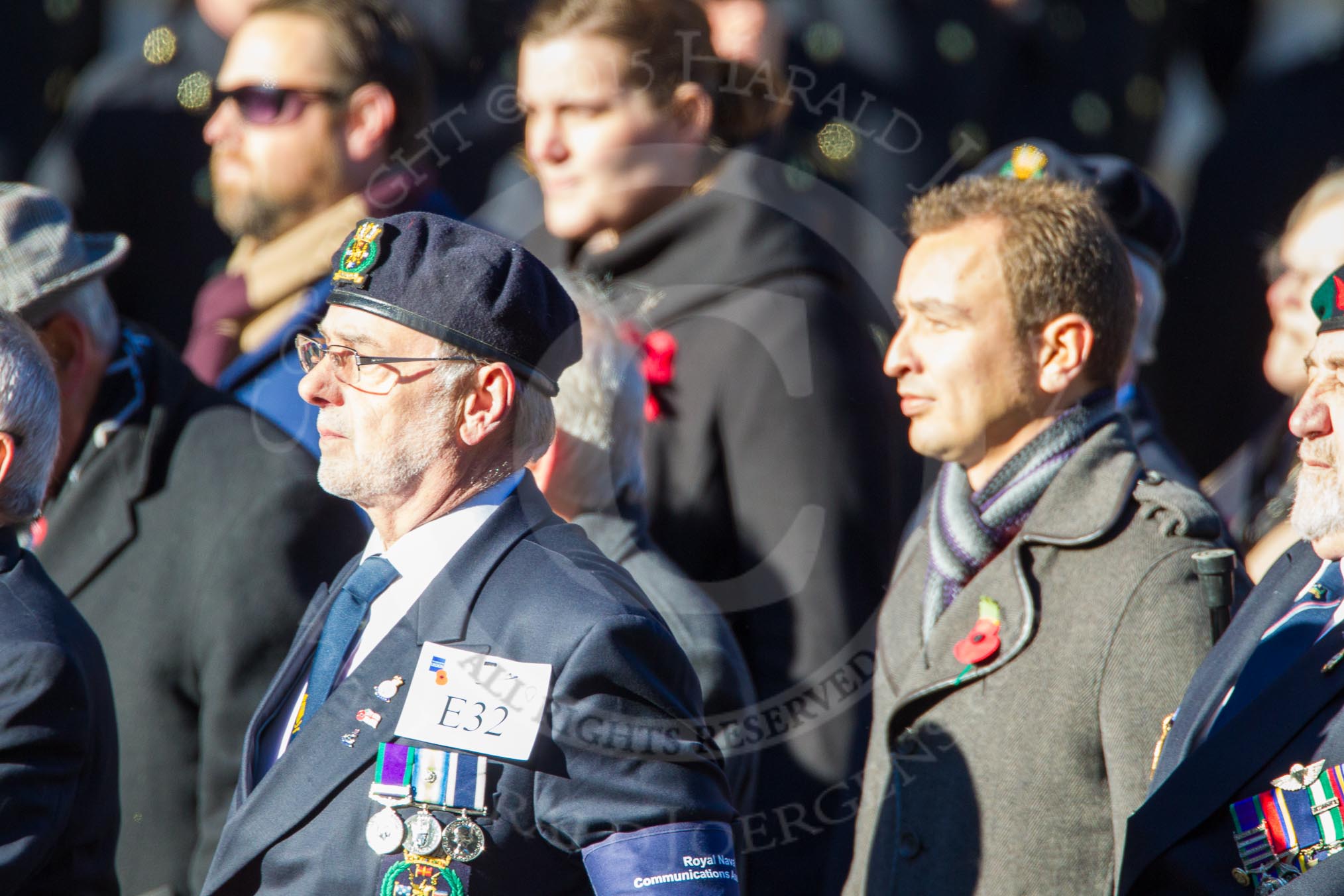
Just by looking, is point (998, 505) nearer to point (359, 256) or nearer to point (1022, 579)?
point (1022, 579)

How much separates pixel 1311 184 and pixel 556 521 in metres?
3.38

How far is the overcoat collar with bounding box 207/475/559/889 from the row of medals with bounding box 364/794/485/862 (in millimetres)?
56

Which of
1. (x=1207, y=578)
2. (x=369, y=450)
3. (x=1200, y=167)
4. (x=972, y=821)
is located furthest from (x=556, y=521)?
(x=1200, y=167)

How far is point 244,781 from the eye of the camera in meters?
2.50

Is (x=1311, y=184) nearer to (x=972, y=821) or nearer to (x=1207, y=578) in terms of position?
(x=1207, y=578)

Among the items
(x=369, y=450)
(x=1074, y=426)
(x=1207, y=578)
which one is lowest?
(x=1207, y=578)

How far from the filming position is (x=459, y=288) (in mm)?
2539

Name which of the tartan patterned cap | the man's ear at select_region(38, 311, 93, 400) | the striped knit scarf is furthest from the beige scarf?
the striped knit scarf

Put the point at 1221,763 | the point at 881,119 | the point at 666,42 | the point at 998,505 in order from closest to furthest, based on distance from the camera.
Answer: the point at 1221,763
the point at 998,505
the point at 666,42
the point at 881,119

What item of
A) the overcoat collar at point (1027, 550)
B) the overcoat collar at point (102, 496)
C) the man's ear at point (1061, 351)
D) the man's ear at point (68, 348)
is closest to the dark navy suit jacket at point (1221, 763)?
the overcoat collar at point (1027, 550)

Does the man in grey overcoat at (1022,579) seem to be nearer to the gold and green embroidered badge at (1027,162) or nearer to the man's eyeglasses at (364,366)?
the gold and green embroidered badge at (1027,162)

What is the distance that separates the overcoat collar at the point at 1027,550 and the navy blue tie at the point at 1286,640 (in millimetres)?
412

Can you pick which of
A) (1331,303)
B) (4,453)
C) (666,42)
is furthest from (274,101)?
(1331,303)

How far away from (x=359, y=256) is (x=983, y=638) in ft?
4.42
